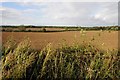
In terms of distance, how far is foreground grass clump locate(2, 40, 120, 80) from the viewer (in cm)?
646

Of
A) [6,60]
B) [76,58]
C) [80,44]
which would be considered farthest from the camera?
[80,44]

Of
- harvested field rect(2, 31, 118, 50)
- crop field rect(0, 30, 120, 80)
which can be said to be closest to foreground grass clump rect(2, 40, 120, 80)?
crop field rect(0, 30, 120, 80)

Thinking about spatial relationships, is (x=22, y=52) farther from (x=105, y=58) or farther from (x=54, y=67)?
(x=105, y=58)

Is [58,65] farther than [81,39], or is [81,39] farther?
[81,39]

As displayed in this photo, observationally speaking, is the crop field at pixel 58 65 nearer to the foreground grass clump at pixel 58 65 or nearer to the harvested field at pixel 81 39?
the foreground grass clump at pixel 58 65

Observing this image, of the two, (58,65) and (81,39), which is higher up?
(81,39)

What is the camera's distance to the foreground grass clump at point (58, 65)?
646 centimetres

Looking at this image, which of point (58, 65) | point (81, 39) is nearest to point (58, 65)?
point (58, 65)

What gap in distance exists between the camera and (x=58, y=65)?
6613 millimetres

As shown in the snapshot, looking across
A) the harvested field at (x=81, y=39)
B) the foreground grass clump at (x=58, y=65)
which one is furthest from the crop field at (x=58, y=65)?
the harvested field at (x=81, y=39)

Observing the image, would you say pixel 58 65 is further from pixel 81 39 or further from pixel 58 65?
pixel 81 39

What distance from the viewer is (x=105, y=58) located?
693 centimetres

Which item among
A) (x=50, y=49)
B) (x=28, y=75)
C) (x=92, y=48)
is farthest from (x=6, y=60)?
(x=92, y=48)

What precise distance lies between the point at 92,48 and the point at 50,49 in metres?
1.13
